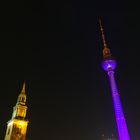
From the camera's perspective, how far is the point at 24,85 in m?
81.8

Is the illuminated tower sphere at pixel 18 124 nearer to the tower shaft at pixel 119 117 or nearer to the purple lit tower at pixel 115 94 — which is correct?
the tower shaft at pixel 119 117

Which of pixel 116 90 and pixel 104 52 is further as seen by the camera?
pixel 104 52

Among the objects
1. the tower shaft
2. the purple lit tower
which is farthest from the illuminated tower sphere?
the purple lit tower

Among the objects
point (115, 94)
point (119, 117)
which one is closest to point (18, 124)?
point (119, 117)

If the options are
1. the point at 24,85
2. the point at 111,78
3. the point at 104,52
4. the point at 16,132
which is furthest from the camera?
the point at 104,52

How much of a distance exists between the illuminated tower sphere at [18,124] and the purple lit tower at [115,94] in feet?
107

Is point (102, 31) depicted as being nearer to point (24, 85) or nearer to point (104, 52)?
point (104, 52)

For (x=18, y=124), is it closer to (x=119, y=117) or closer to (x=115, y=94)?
(x=119, y=117)

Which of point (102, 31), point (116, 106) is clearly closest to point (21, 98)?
point (116, 106)

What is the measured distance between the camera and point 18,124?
6969cm

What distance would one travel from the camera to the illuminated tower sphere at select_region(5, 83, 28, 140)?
6756cm

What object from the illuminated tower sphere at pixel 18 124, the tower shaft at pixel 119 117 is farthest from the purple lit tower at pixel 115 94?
the illuminated tower sphere at pixel 18 124

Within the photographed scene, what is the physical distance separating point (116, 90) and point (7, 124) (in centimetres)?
4187

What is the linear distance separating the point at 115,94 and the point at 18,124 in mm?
36929
